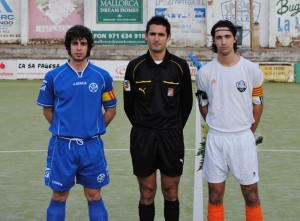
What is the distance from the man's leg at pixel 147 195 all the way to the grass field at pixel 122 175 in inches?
44.0

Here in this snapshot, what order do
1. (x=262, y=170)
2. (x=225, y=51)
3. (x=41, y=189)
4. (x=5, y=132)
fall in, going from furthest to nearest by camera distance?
(x=5, y=132)
(x=262, y=170)
(x=41, y=189)
(x=225, y=51)

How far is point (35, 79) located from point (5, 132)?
15.0 m

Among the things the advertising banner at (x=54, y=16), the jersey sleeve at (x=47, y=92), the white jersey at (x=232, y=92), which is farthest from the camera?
the advertising banner at (x=54, y=16)

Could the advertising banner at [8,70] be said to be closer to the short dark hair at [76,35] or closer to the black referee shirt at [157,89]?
the black referee shirt at [157,89]

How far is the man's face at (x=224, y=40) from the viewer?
6.20m

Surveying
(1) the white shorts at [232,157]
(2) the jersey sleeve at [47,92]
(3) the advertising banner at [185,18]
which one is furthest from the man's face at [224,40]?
(3) the advertising banner at [185,18]

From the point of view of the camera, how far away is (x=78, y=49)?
6223mm

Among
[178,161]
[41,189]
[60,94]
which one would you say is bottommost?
[41,189]

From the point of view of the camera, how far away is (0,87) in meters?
25.4

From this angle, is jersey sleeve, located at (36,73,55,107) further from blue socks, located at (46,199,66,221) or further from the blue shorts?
blue socks, located at (46,199,66,221)

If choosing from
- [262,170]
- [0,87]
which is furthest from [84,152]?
[0,87]

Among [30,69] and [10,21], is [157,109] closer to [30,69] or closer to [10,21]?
[30,69]

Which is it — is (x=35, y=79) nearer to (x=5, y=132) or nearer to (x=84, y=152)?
(x=5, y=132)

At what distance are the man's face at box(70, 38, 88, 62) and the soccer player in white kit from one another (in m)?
1.07
